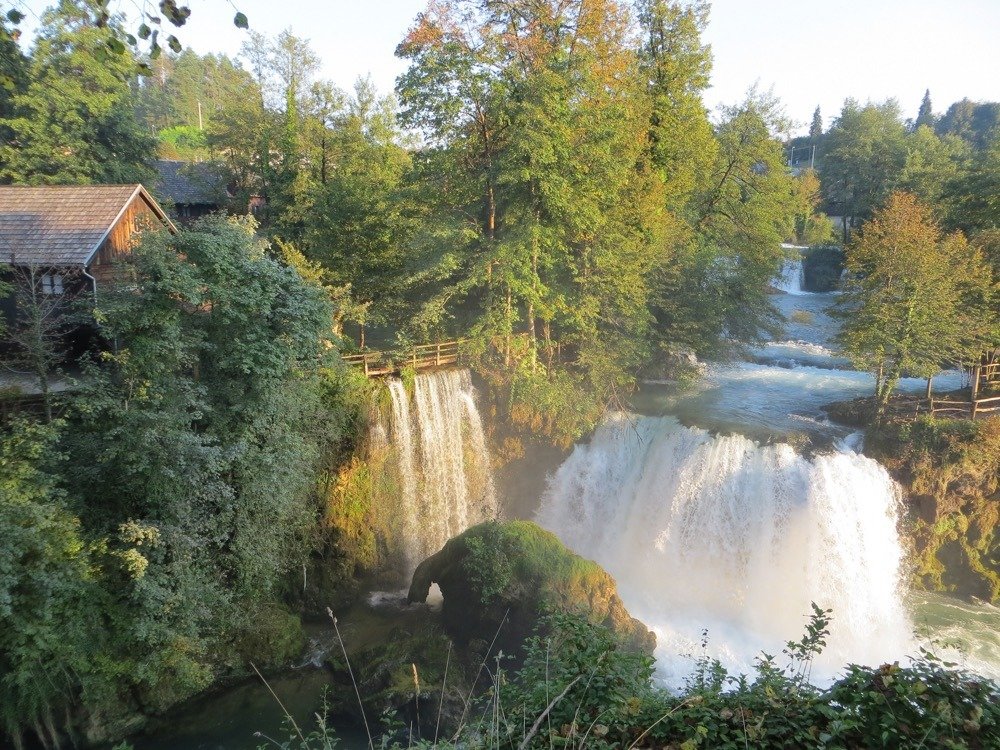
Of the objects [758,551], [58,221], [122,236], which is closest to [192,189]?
[122,236]

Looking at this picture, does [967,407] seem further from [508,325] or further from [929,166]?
[929,166]

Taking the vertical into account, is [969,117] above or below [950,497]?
above

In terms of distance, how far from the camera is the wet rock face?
14117 mm

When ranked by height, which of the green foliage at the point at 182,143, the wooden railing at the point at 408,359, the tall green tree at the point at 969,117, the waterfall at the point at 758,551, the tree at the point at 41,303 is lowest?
the waterfall at the point at 758,551

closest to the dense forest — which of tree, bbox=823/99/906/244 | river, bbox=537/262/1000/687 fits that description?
river, bbox=537/262/1000/687

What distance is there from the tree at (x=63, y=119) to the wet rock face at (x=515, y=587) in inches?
736

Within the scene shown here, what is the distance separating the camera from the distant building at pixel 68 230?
1495cm

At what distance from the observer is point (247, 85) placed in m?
26.8

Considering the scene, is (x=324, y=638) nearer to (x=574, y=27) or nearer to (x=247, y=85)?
(x=574, y=27)

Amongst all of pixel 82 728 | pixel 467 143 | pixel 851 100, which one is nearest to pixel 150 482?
pixel 82 728

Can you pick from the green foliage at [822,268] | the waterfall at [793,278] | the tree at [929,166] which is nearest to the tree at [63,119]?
the tree at [929,166]

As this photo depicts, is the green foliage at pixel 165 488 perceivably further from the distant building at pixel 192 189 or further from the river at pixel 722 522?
the distant building at pixel 192 189

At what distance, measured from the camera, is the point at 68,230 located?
15.4m

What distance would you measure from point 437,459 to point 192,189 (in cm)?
2169
